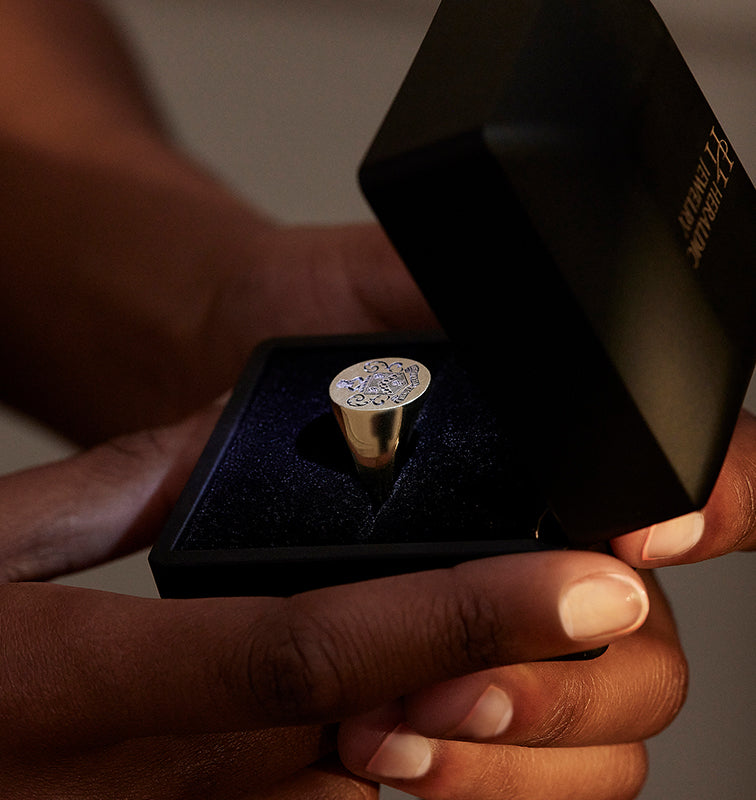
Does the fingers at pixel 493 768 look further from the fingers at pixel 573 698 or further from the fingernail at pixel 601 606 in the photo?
the fingernail at pixel 601 606

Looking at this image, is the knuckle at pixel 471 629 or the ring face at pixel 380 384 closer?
the knuckle at pixel 471 629

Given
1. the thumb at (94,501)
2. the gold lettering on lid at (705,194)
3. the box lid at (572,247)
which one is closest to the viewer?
the box lid at (572,247)

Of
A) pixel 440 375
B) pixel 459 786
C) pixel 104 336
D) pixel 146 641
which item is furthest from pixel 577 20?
pixel 104 336

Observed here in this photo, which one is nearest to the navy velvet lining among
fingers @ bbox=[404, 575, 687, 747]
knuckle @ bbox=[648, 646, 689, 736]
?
fingers @ bbox=[404, 575, 687, 747]

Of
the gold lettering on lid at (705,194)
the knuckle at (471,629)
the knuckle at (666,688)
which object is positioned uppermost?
the gold lettering on lid at (705,194)

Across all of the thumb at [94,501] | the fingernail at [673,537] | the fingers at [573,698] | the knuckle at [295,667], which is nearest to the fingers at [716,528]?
the fingernail at [673,537]

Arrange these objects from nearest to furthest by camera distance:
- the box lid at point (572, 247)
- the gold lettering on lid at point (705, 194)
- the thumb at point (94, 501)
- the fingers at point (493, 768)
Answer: the box lid at point (572, 247) → the gold lettering on lid at point (705, 194) → the fingers at point (493, 768) → the thumb at point (94, 501)

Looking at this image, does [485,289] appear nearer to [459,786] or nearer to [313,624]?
[313,624]

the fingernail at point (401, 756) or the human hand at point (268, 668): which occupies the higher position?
the human hand at point (268, 668)
